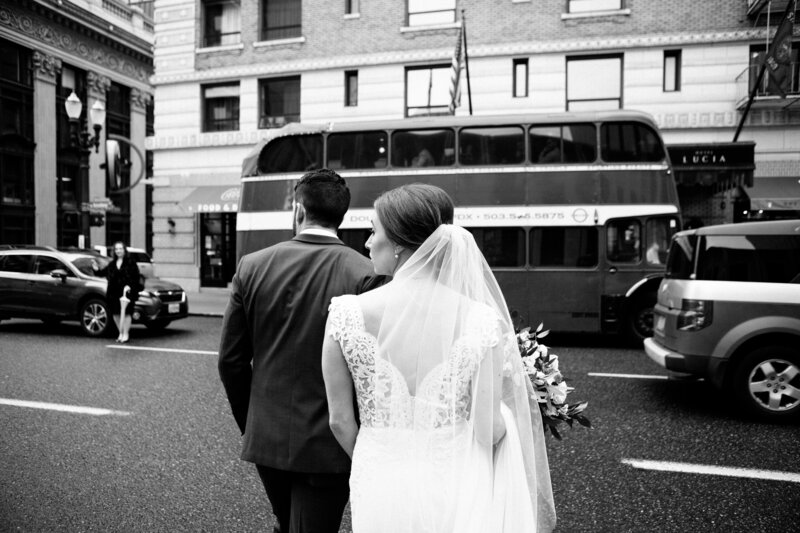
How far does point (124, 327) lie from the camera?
422 inches

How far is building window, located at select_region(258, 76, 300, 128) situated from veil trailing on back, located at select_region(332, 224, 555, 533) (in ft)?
62.9

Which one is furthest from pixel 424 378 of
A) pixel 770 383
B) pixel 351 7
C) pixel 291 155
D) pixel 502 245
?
pixel 351 7

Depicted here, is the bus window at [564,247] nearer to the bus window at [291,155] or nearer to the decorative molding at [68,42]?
the bus window at [291,155]

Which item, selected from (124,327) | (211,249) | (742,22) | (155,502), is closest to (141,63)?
(211,249)

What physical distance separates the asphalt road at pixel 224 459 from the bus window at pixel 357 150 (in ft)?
17.6

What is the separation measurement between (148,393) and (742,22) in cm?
1832

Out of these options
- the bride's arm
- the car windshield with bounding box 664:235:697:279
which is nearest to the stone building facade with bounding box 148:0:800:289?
the car windshield with bounding box 664:235:697:279

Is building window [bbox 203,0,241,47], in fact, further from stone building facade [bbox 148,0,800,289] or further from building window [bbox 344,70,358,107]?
building window [bbox 344,70,358,107]

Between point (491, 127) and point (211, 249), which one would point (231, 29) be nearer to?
point (211, 249)

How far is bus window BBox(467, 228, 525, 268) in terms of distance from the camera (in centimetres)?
1104

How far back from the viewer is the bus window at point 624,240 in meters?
10.6

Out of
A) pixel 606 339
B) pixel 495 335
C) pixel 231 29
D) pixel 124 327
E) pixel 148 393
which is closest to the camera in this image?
pixel 495 335

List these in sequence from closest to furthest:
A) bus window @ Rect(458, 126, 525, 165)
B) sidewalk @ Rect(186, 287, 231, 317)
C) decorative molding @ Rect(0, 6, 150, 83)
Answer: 1. bus window @ Rect(458, 126, 525, 165)
2. sidewalk @ Rect(186, 287, 231, 317)
3. decorative molding @ Rect(0, 6, 150, 83)

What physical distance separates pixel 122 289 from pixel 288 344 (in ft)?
31.8
